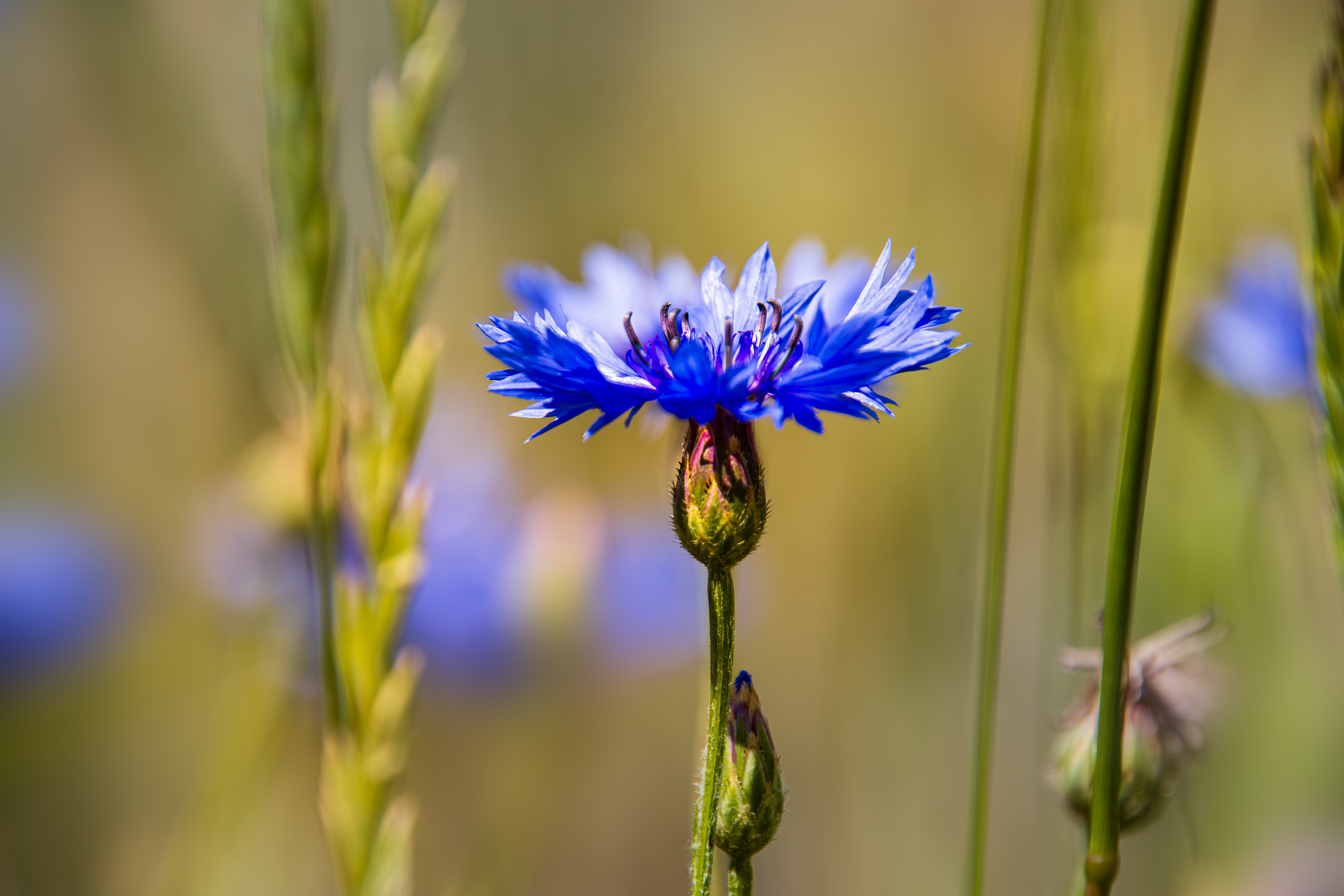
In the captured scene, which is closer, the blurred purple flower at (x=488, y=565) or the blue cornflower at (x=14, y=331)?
the blurred purple flower at (x=488, y=565)

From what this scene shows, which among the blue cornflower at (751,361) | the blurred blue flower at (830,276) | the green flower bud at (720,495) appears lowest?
the green flower bud at (720,495)

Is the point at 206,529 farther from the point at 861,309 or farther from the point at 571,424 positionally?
the point at 861,309

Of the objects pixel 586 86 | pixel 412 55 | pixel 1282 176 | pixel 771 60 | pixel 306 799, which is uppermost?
pixel 771 60

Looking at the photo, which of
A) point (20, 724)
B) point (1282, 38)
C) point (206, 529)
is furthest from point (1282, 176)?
point (20, 724)

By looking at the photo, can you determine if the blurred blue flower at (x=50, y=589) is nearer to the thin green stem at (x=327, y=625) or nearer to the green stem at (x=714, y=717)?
the thin green stem at (x=327, y=625)

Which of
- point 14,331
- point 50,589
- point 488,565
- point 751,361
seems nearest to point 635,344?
point 751,361

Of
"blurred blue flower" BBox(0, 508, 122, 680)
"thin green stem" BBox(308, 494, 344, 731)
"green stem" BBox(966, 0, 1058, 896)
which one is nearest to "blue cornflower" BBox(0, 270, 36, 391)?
"blurred blue flower" BBox(0, 508, 122, 680)

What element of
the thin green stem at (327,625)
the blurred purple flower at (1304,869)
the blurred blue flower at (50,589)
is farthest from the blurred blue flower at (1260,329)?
the blurred blue flower at (50,589)

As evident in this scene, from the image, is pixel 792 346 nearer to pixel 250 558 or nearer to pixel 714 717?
pixel 714 717
